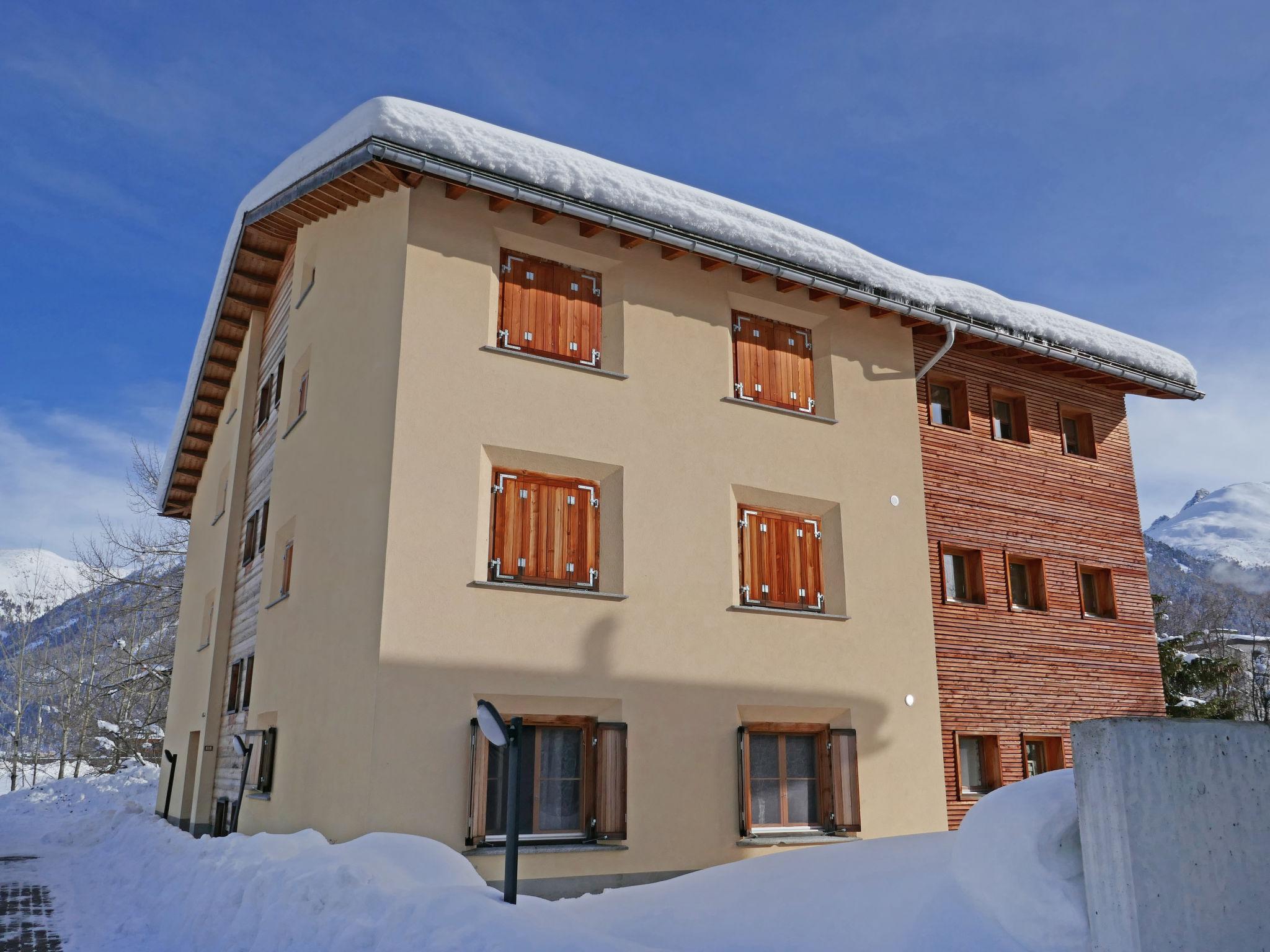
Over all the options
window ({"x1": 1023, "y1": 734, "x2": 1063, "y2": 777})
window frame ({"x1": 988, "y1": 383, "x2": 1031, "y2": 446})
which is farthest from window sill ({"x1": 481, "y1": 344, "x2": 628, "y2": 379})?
window ({"x1": 1023, "y1": 734, "x2": 1063, "y2": 777})

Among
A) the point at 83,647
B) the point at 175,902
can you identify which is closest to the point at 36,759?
the point at 83,647

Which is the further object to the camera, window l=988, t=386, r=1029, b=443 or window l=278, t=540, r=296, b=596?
window l=988, t=386, r=1029, b=443

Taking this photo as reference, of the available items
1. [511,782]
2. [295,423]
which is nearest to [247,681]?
[295,423]

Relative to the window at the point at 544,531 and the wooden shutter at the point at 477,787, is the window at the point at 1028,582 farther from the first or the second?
the wooden shutter at the point at 477,787

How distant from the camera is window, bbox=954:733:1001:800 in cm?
1306

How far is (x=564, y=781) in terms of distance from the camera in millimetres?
10164

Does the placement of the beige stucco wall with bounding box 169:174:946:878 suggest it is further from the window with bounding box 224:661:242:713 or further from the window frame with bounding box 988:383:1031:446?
the window frame with bounding box 988:383:1031:446

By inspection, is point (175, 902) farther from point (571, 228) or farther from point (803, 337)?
point (803, 337)

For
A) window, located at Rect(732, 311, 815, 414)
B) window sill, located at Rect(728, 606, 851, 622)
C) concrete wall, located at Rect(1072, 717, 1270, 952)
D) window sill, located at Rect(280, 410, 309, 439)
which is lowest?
concrete wall, located at Rect(1072, 717, 1270, 952)

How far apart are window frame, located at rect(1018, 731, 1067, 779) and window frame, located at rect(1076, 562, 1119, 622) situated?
2.00 m

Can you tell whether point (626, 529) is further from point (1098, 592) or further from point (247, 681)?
point (1098, 592)

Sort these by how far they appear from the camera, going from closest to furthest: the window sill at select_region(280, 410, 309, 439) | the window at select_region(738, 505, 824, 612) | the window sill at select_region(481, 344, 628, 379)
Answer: the window sill at select_region(481, 344, 628, 379)
the window at select_region(738, 505, 824, 612)
the window sill at select_region(280, 410, 309, 439)

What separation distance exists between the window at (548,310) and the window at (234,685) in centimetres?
693

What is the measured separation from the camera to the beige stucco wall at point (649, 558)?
9727 millimetres
